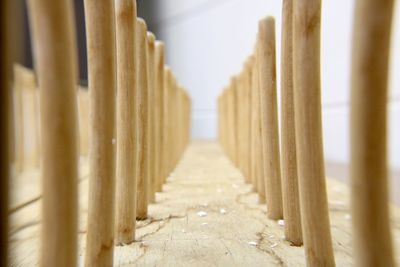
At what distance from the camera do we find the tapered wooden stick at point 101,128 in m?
0.25

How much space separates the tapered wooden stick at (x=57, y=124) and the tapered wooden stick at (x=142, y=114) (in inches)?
7.7

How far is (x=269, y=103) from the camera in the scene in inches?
16.9

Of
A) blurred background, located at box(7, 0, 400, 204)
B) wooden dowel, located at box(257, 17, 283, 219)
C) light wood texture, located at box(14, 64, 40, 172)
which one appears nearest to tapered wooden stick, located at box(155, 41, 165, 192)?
wooden dowel, located at box(257, 17, 283, 219)

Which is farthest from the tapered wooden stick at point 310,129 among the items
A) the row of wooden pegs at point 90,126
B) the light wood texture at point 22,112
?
the light wood texture at point 22,112

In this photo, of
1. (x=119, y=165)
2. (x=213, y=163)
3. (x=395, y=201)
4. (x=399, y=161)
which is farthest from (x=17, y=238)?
(x=399, y=161)

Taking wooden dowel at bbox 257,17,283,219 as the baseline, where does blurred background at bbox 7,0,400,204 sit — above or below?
above

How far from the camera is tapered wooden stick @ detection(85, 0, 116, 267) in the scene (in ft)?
0.81

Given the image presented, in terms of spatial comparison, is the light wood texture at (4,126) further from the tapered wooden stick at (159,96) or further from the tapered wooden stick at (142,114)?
the tapered wooden stick at (159,96)

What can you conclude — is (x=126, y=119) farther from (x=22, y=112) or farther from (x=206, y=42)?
(x=206, y=42)

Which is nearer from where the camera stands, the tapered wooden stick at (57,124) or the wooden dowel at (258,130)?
the tapered wooden stick at (57,124)

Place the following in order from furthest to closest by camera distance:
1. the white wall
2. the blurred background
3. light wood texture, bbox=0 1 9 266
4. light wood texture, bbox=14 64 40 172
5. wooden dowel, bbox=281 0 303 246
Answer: the white wall → the blurred background → light wood texture, bbox=14 64 40 172 → wooden dowel, bbox=281 0 303 246 → light wood texture, bbox=0 1 9 266

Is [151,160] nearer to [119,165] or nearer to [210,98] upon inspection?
[119,165]

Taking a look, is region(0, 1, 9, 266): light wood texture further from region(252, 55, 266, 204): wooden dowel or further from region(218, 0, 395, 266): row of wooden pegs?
region(252, 55, 266, 204): wooden dowel

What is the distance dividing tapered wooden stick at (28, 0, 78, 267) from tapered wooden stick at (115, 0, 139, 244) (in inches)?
4.8
